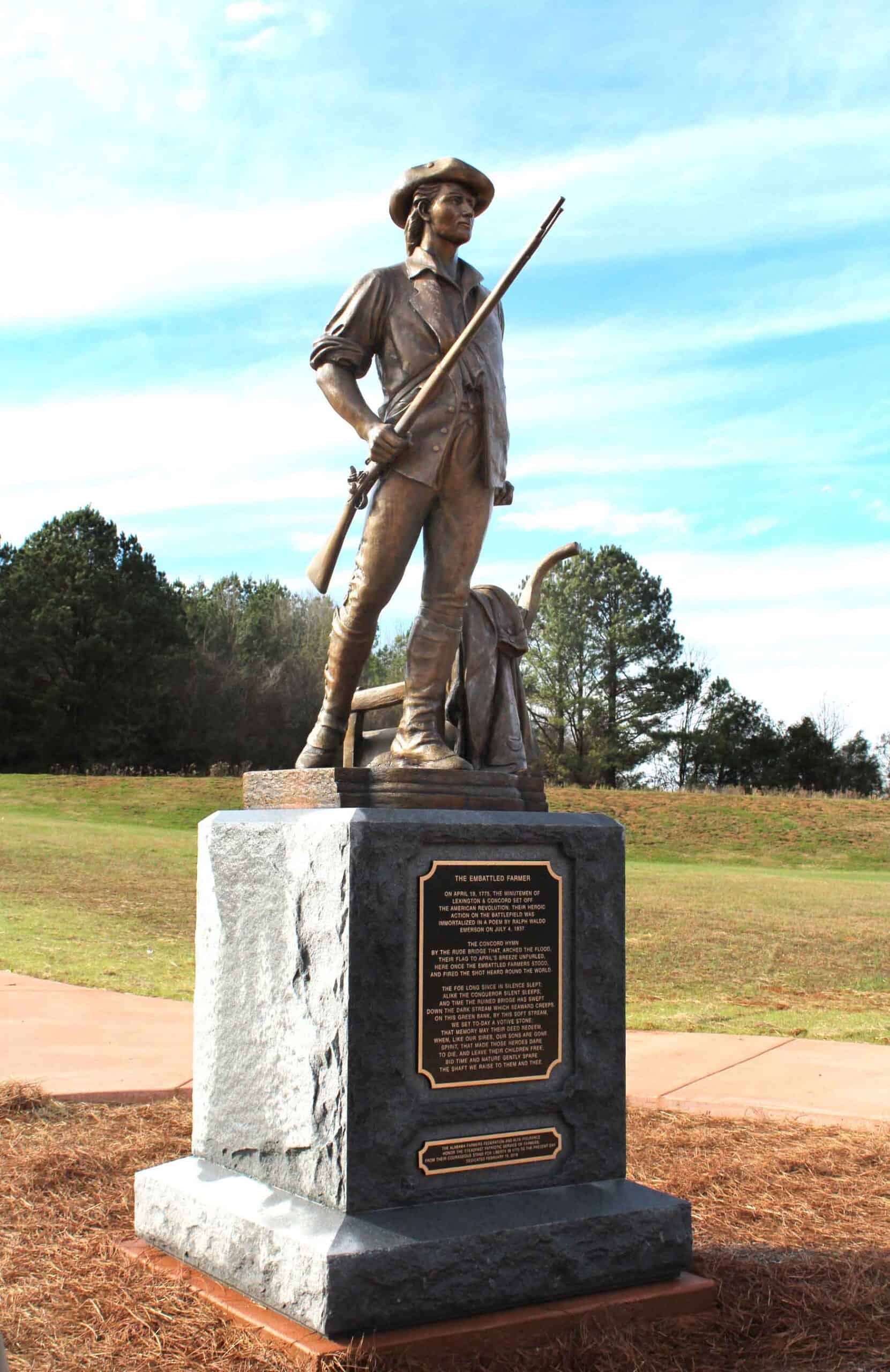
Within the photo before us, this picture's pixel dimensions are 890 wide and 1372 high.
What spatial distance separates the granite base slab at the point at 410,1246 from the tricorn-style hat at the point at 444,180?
10.7 feet

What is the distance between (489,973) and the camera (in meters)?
3.75

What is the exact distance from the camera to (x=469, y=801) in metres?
3.96

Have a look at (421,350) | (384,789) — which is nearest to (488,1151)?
(384,789)

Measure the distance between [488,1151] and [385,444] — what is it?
2220mm

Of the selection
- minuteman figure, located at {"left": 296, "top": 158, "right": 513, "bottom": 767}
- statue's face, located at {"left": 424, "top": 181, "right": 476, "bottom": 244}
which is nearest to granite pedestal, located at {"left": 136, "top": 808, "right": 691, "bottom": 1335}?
minuteman figure, located at {"left": 296, "top": 158, "right": 513, "bottom": 767}

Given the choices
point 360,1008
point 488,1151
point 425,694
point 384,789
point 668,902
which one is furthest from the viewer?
point 668,902

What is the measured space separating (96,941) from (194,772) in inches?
1206

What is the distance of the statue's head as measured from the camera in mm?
4289

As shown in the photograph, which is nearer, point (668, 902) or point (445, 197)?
point (445, 197)

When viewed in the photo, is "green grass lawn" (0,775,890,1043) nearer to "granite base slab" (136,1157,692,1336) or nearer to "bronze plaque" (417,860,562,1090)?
"granite base slab" (136,1157,692,1336)

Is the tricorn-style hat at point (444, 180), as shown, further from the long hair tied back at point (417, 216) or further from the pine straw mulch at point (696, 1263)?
the pine straw mulch at point (696, 1263)

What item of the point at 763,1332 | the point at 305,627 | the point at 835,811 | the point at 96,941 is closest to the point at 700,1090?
the point at 763,1332

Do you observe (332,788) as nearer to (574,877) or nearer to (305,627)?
(574,877)

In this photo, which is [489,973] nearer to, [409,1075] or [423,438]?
[409,1075]
